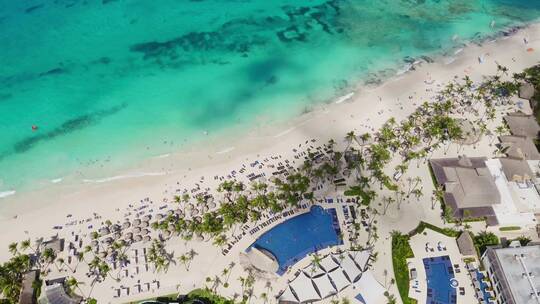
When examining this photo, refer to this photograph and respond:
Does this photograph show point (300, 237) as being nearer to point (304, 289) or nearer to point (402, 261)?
point (304, 289)

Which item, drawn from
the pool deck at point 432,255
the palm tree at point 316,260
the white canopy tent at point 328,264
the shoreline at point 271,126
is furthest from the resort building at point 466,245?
the shoreline at point 271,126

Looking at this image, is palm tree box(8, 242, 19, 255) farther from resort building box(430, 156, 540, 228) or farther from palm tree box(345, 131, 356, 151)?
resort building box(430, 156, 540, 228)

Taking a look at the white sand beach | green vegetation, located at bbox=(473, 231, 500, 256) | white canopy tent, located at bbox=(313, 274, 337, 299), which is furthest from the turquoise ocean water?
green vegetation, located at bbox=(473, 231, 500, 256)

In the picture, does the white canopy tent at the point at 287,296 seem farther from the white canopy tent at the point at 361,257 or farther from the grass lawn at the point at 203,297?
the white canopy tent at the point at 361,257

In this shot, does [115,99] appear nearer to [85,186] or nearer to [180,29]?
[85,186]

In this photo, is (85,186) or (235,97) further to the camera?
(235,97)

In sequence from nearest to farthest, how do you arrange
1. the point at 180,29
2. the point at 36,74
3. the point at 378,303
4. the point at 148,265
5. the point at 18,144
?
the point at 378,303 → the point at 148,265 → the point at 18,144 → the point at 36,74 → the point at 180,29

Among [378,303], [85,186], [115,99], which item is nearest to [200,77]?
[115,99]
